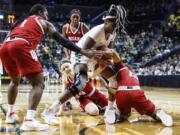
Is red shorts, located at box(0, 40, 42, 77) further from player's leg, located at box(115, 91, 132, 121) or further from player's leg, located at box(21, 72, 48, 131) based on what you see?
player's leg, located at box(115, 91, 132, 121)

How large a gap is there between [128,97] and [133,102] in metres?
0.10

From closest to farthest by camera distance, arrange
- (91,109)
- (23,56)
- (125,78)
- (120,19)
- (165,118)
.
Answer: (23,56), (165,118), (120,19), (125,78), (91,109)

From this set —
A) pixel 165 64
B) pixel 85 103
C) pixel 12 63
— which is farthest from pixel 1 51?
pixel 165 64

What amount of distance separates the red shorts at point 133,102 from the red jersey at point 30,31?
5.04 feet

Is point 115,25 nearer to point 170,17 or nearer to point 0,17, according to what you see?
point 0,17

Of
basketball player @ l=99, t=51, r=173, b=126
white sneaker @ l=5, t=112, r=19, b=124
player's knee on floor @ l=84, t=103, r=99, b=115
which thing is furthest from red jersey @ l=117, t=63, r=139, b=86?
white sneaker @ l=5, t=112, r=19, b=124

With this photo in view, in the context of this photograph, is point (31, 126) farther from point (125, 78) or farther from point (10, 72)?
point (125, 78)

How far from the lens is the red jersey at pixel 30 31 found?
5.65 metres

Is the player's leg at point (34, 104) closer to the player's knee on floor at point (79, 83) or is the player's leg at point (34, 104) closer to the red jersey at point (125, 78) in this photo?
the player's knee on floor at point (79, 83)

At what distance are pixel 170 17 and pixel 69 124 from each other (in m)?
22.3

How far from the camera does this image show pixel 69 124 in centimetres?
601

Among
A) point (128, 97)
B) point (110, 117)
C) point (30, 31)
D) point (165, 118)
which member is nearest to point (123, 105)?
point (128, 97)

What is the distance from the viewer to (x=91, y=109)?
729 centimetres

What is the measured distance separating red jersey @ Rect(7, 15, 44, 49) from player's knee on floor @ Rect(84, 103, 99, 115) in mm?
1967
